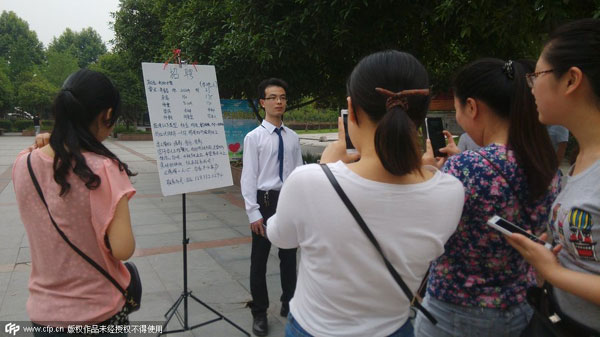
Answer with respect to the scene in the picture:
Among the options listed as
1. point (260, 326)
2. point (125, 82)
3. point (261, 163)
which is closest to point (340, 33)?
point (261, 163)

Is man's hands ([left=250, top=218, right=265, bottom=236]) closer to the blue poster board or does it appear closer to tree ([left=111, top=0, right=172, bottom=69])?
the blue poster board

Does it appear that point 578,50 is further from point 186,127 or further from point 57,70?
point 57,70

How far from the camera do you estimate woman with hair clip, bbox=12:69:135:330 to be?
149 centimetres

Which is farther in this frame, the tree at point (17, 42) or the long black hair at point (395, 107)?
the tree at point (17, 42)

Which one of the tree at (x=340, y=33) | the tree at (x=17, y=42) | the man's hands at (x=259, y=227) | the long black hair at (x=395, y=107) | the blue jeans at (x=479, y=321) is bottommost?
the man's hands at (x=259, y=227)

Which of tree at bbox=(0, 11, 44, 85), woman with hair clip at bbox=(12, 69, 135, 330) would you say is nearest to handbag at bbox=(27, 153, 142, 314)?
woman with hair clip at bbox=(12, 69, 135, 330)

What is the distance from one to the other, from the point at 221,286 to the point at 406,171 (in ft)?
10.9

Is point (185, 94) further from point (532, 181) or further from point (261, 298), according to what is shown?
point (532, 181)

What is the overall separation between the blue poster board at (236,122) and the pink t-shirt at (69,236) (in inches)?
296

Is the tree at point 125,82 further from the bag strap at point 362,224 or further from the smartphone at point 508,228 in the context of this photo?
the smartphone at point 508,228

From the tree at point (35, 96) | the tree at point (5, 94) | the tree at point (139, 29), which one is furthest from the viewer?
the tree at point (5, 94)

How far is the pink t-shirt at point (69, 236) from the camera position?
149 cm

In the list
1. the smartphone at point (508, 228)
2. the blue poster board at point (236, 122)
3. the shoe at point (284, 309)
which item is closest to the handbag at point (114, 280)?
the smartphone at point (508, 228)

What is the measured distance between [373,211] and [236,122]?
819cm
